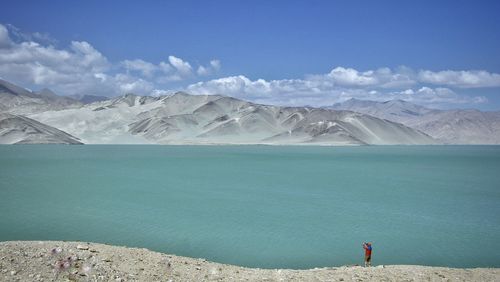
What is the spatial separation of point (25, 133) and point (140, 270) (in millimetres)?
136591

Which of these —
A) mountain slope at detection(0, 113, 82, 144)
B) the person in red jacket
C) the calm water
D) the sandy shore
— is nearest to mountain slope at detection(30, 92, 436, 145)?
mountain slope at detection(0, 113, 82, 144)

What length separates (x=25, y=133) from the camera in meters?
133

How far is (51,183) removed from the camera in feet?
140

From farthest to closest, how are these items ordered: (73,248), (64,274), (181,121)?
(181,121) < (73,248) < (64,274)

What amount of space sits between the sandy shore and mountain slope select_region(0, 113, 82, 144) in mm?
129636

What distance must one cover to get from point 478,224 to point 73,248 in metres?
22.8

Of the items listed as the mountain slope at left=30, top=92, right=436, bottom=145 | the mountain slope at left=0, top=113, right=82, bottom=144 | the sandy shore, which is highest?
the mountain slope at left=30, top=92, right=436, bottom=145

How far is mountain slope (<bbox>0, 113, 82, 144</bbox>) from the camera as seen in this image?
12962cm

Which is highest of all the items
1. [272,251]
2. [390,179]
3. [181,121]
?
[181,121]

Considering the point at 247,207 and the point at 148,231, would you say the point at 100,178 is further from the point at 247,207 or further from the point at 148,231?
the point at 148,231

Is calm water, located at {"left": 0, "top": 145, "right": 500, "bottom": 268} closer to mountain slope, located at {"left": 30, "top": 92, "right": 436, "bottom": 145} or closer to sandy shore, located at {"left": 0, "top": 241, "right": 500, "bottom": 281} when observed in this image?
sandy shore, located at {"left": 0, "top": 241, "right": 500, "bottom": 281}

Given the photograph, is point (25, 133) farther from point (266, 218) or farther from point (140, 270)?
point (140, 270)

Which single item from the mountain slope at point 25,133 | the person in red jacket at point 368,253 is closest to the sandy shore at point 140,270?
the person in red jacket at point 368,253

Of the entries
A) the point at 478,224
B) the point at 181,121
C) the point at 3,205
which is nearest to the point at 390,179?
the point at 478,224
